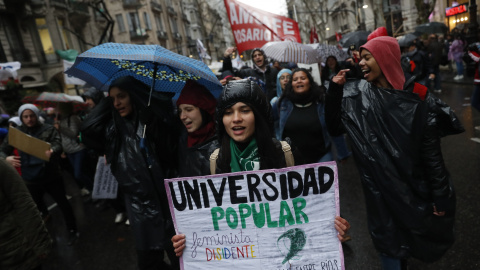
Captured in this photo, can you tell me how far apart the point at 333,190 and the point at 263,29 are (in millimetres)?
5898

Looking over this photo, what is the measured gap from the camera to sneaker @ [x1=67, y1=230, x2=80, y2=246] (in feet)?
14.2

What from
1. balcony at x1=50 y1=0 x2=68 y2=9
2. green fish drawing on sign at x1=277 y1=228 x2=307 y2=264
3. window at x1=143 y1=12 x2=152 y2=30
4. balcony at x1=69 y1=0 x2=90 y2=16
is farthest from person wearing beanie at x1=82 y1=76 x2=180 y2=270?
window at x1=143 y1=12 x2=152 y2=30

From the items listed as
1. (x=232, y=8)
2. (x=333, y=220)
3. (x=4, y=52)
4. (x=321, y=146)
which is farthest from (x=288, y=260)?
(x=4, y=52)

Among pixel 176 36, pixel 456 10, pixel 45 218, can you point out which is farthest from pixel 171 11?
pixel 45 218

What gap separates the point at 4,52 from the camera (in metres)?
18.9

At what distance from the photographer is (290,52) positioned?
585 centimetres

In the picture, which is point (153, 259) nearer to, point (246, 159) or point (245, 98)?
point (246, 159)

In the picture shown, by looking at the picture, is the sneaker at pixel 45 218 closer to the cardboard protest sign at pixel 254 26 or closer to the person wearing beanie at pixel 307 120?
the person wearing beanie at pixel 307 120

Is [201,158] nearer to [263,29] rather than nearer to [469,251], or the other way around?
[469,251]

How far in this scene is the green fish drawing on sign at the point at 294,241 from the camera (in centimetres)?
159

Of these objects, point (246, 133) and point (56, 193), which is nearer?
point (246, 133)

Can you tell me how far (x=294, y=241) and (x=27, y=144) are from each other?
3588 mm

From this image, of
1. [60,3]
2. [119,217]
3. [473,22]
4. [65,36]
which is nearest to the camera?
[119,217]

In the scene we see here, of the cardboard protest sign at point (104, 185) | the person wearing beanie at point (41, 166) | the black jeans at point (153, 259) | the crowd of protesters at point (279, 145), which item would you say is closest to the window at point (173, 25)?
the person wearing beanie at point (41, 166)
